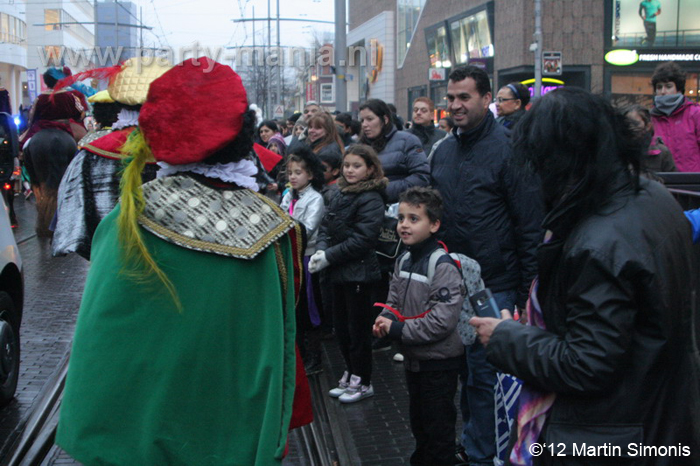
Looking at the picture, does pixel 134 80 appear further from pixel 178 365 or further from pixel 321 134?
pixel 321 134

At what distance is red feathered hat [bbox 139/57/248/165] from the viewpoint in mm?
2773

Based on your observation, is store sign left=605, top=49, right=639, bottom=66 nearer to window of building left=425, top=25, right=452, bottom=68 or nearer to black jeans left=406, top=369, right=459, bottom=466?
window of building left=425, top=25, right=452, bottom=68

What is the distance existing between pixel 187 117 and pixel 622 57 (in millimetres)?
29958

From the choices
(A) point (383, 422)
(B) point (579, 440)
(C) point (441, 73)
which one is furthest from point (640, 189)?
(C) point (441, 73)

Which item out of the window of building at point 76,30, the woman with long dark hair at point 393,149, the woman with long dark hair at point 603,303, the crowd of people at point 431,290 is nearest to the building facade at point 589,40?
the woman with long dark hair at point 393,149

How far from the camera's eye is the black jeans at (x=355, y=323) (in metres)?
5.39

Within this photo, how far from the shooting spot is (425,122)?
893 centimetres

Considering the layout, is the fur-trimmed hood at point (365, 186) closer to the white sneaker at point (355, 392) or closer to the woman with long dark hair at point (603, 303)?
the white sneaker at point (355, 392)

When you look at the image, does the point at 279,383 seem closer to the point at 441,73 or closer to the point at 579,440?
the point at 579,440

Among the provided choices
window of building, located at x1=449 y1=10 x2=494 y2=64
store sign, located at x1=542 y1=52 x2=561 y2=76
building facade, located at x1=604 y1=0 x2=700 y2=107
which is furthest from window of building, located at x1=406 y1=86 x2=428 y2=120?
store sign, located at x1=542 y1=52 x2=561 y2=76

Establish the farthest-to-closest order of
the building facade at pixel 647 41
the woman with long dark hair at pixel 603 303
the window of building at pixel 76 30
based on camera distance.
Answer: the window of building at pixel 76 30 → the building facade at pixel 647 41 → the woman with long dark hair at pixel 603 303

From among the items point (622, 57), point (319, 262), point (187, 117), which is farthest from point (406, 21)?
point (187, 117)

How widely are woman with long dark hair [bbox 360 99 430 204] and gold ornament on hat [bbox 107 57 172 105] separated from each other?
7.30 feet

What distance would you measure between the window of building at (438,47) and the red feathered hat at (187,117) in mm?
37223
